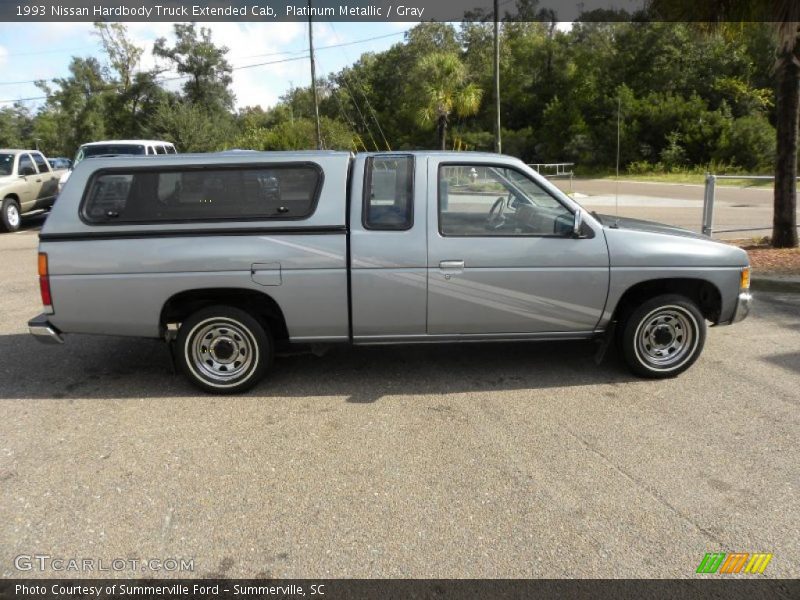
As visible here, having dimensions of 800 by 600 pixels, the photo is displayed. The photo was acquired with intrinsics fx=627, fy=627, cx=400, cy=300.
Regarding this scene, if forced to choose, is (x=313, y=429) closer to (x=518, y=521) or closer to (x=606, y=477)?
(x=518, y=521)

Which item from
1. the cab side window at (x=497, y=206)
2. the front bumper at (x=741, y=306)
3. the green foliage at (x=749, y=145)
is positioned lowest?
the front bumper at (x=741, y=306)

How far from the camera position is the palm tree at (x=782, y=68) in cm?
918

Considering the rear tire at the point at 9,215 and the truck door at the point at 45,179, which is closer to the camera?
the rear tire at the point at 9,215

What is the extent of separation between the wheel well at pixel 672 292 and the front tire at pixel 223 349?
9.53 ft

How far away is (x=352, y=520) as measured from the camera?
128 inches

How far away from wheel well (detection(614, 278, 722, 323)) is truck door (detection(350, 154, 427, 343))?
1.70 m

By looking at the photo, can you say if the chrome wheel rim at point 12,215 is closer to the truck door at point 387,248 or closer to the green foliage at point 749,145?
the truck door at point 387,248

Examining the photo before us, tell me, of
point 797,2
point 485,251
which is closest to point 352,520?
point 485,251

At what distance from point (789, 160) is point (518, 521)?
30.1 feet

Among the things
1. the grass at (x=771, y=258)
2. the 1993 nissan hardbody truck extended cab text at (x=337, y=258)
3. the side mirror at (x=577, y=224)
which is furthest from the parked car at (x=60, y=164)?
the side mirror at (x=577, y=224)

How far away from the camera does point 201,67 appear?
4641 cm

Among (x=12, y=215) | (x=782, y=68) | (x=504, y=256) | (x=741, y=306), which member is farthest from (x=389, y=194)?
(x=12, y=215)

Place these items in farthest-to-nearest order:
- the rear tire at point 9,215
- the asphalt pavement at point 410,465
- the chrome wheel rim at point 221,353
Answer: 1. the rear tire at point 9,215
2. the chrome wheel rim at point 221,353
3. the asphalt pavement at point 410,465

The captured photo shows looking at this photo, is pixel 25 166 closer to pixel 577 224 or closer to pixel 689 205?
pixel 577 224
